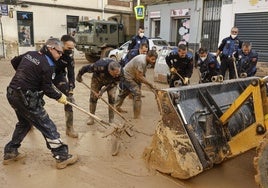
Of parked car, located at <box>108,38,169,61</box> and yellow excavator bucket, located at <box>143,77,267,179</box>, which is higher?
parked car, located at <box>108,38,169,61</box>

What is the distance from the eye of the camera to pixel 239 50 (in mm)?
7504

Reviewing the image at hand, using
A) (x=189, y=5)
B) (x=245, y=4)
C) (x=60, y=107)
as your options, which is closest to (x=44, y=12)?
(x=189, y=5)

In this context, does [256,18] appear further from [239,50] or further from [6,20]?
[6,20]

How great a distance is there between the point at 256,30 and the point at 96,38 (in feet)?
28.3

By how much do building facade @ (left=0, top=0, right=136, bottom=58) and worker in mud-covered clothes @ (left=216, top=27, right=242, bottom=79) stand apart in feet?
42.6

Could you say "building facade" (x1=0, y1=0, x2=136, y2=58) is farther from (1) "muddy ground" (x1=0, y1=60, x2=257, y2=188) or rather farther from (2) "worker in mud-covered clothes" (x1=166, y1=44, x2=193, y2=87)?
(1) "muddy ground" (x1=0, y1=60, x2=257, y2=188)

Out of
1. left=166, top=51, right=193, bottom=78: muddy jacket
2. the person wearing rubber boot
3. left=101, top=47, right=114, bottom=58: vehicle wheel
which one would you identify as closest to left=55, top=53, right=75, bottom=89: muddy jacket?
the person wearing rubber boot

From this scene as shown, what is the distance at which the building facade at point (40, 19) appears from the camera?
1984cm

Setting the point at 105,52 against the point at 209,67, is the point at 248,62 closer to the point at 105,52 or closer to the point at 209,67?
the point at 209,67

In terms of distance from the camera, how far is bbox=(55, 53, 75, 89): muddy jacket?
4.79 metres

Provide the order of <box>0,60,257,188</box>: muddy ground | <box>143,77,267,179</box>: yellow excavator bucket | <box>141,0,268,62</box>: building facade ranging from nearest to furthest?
<box>143,77,267,179</box>: yellow excavator bucket
<box>0,60,257,188</box>: muddy ground
<box>141,0,268,62</box>: building facade

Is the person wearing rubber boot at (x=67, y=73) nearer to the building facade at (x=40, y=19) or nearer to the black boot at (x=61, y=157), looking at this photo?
the black boot at (x=61, y=157)

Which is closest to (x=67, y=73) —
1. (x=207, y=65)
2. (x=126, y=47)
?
(x=207, y=65)

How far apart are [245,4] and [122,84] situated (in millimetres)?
7938
